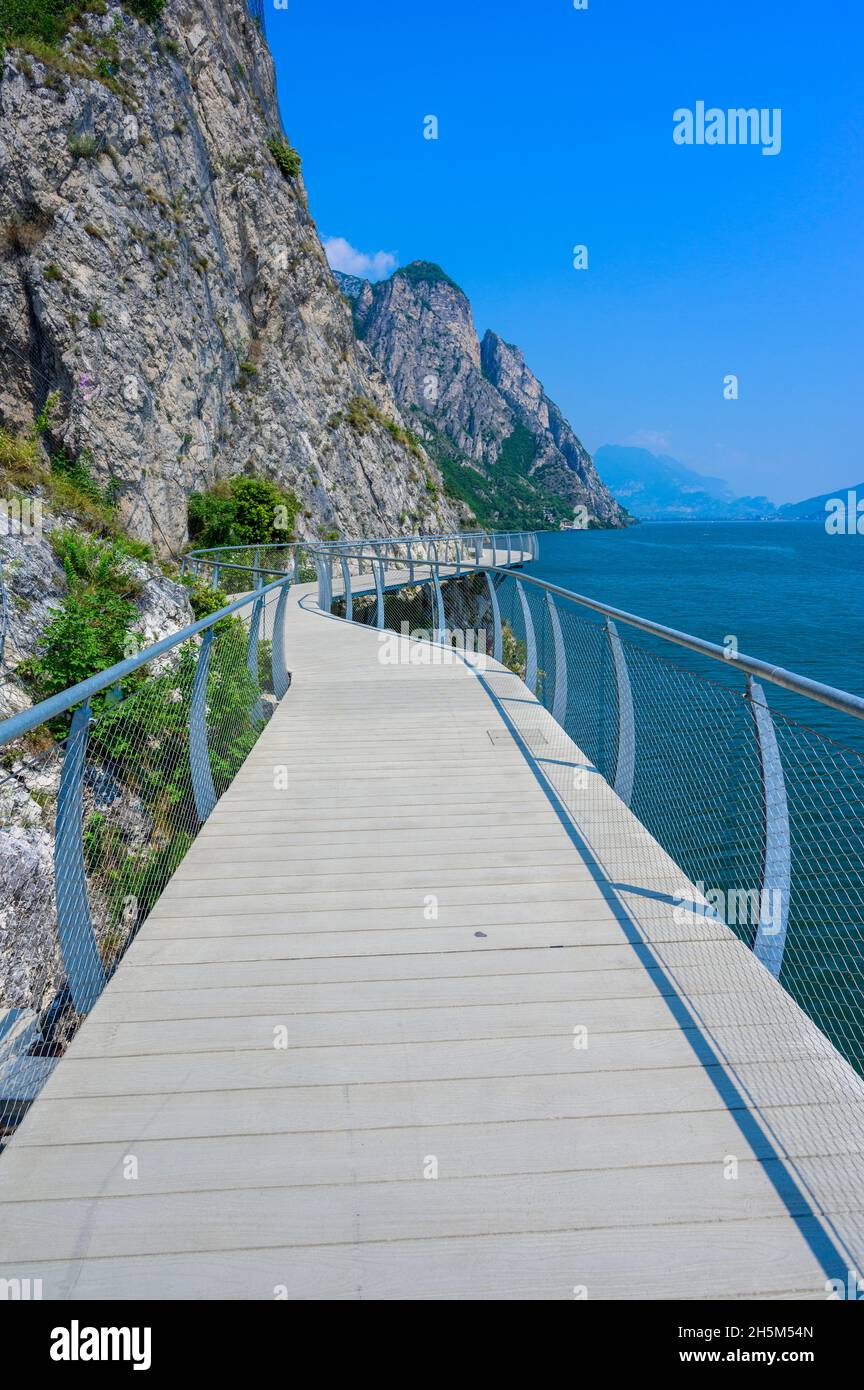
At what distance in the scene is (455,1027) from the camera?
8.68 ft

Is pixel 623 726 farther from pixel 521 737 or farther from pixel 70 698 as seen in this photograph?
pixel 70 698

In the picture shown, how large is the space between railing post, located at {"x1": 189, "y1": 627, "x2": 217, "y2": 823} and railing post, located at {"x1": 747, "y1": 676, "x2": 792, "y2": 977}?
2989 millimetres

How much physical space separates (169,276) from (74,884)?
31691 millimetres

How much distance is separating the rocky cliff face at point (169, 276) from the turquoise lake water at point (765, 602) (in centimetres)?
1808

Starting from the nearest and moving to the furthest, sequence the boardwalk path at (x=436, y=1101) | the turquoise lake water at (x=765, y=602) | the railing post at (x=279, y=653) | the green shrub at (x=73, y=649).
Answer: the boardwalk path at (x=436, y=1101) → the railing post at (x=279, y=653) → the green shrub at (x=73, y=649) → the turquoise lake water at (x=765, y=602)

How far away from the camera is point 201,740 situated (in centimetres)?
463

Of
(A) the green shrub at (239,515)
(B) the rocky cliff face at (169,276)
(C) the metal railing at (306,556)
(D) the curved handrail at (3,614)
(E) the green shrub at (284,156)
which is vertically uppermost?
(E) the green shrub at (284,156)

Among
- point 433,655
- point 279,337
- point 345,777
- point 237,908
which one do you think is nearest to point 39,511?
point 433,655

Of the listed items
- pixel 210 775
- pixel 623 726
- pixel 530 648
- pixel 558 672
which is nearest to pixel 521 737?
pixel 558 672

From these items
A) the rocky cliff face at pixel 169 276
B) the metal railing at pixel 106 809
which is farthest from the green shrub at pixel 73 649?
the rocky cliff face at pixel 169 276

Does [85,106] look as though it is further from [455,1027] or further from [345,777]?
[455,1027]

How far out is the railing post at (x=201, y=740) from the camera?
455 centimetres

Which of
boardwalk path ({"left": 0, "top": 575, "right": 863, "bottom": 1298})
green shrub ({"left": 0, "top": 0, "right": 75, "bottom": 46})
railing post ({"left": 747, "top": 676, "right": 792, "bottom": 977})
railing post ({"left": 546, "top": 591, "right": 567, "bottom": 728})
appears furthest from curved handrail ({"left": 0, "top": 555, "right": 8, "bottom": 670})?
green shrub ({"left": 0, "top": 0, "right": 75, "bottom": 46})

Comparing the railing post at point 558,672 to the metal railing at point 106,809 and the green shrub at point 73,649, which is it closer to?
the metal railing at point 106,809
